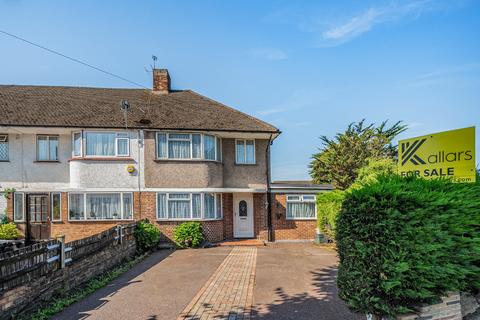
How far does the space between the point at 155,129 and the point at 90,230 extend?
5286 millimetres

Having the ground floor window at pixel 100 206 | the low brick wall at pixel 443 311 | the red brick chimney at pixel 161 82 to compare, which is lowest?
the low brick wall at pixel 443 311

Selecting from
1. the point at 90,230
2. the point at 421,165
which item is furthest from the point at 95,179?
the point at 421,165

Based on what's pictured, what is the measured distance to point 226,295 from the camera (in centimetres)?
665

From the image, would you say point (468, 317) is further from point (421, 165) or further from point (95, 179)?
point (95, 179)

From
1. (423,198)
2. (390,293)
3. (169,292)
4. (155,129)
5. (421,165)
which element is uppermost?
(155,129)

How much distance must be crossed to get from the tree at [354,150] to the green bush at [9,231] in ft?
80.1

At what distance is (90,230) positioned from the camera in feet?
43.8

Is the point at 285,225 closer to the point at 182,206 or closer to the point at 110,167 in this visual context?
the point at 182,206

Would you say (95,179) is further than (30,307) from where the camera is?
Yes

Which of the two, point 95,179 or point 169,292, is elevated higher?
point 95,179

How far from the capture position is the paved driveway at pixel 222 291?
5.62 m

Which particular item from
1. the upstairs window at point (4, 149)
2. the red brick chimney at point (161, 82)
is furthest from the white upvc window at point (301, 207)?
the upstairs window at point (4, 149)

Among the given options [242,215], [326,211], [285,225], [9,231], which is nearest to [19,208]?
[9,231]

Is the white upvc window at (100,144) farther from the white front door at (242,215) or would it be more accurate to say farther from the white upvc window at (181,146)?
the white front door at (242,215)
